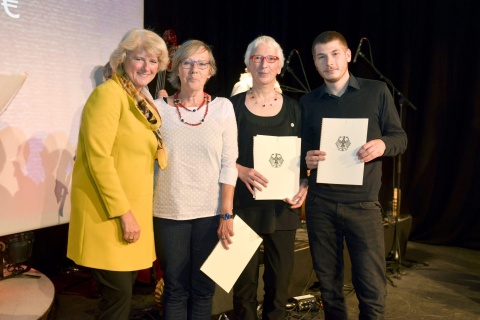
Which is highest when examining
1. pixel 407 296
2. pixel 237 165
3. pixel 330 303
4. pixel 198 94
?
pixel 198 94

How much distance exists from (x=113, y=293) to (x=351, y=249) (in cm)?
106

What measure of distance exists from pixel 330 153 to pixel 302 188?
0.23 metres

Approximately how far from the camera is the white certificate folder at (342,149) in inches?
82.8

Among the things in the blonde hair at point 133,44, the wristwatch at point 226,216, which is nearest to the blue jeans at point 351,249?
the wristwatch at point 226,216

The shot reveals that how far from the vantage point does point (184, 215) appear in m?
1.96

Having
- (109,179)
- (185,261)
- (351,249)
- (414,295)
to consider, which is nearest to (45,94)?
(109,179)

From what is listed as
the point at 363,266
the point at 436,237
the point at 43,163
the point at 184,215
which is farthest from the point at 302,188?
the point at 436,237

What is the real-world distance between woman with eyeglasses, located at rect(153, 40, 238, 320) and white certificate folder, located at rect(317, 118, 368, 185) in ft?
1.38

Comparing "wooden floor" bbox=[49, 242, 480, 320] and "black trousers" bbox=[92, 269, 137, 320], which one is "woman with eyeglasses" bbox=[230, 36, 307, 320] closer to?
"black trousers" bbox=[92, 269, 137, 320]

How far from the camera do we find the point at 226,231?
200 cm

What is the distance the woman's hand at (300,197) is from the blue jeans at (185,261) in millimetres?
370

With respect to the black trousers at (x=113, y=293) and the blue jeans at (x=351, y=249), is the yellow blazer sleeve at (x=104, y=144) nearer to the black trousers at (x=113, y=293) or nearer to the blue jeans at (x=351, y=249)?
the black trousers at (x=113, y=293)

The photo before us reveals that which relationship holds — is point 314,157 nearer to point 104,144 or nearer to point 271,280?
point 271,280

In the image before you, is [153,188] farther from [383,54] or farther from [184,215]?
[383,54]
